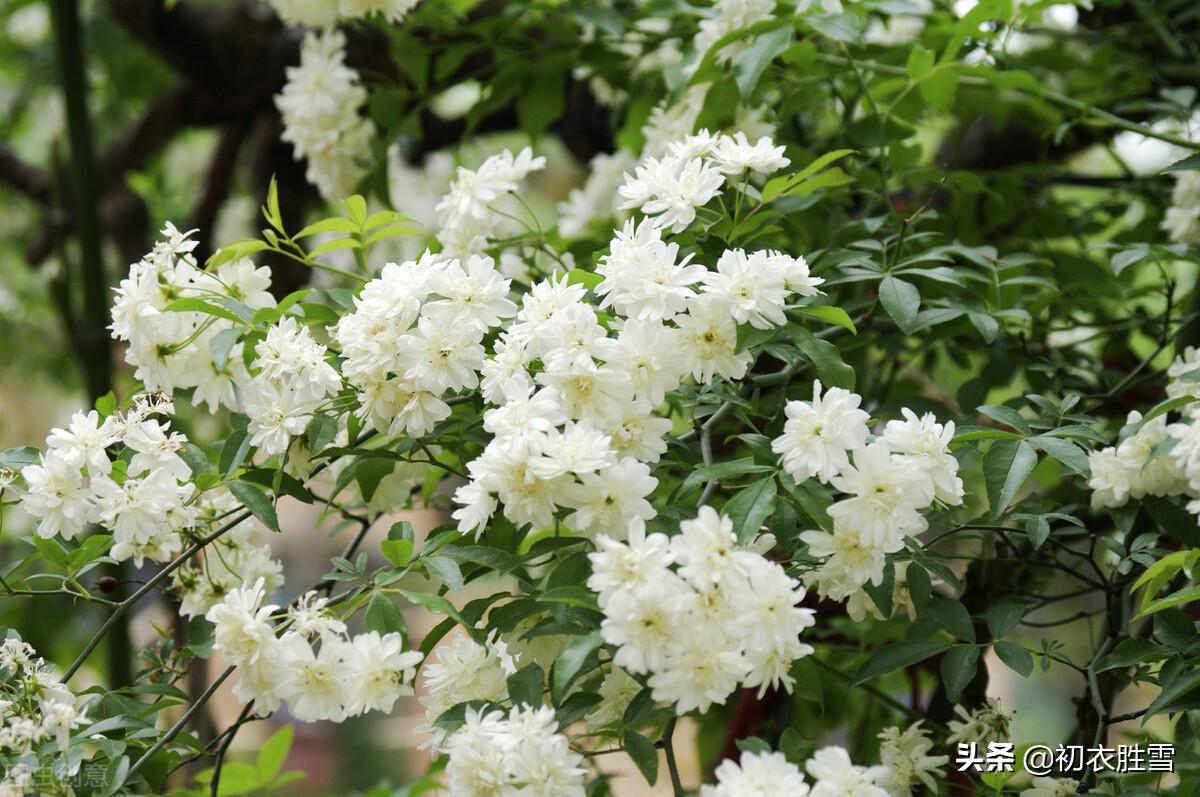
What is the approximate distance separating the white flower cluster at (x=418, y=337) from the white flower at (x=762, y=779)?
30 cm

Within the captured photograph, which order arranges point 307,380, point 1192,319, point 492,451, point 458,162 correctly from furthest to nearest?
point 458,162, point 1192,319, point 307,380, point 492,451

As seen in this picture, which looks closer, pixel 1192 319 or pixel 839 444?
pixel 839 444

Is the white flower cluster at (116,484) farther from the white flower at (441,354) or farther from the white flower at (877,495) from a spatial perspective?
the white flower at (877,495)

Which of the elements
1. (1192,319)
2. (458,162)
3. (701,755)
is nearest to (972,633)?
(1192,319)

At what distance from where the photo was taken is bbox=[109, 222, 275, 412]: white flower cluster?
2.75ft

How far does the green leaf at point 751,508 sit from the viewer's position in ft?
2.22

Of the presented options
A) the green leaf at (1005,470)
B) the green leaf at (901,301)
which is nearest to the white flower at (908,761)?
the green leaf at (1005,470)

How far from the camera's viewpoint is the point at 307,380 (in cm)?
79

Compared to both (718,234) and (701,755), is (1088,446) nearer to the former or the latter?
(718,234)

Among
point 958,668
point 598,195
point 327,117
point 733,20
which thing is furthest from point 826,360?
point 327,117

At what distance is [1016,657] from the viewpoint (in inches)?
32.0

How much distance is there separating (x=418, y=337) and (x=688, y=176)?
22 cm

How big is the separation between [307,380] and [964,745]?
582 mm

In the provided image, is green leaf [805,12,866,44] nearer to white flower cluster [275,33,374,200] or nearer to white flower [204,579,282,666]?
white flower cluster [275,33,374,200]
